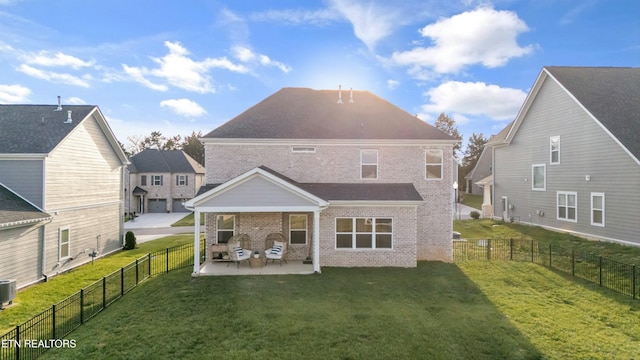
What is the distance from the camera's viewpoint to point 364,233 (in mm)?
14367

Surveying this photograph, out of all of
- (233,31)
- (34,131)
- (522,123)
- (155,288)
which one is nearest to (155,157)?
(34,131)

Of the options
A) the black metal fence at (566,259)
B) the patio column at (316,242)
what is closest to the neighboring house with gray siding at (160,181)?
the patio column at (316,242)

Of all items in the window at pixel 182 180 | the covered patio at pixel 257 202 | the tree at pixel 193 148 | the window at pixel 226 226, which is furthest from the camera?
the tree at pixel 193 148

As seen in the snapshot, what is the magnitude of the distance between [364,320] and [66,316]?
29.2 ft

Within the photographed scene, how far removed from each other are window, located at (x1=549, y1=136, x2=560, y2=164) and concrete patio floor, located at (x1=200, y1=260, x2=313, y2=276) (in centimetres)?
1804

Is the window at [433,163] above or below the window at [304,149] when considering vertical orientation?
below

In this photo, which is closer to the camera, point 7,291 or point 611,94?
point 7,291

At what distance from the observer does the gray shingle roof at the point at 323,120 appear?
623 inches

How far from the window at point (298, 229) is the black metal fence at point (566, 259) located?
754 cm

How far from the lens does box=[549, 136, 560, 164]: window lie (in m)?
20.5

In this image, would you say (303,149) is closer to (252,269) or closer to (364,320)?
(252,269)

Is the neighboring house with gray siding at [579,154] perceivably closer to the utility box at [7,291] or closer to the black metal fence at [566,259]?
the black metal fence at [566,259]

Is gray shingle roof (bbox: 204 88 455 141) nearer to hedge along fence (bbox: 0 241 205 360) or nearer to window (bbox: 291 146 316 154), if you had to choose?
window (bbox: 291 146 316 154)

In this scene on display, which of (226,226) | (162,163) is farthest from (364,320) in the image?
(162,163)
